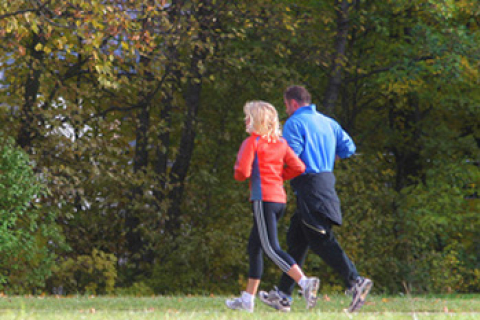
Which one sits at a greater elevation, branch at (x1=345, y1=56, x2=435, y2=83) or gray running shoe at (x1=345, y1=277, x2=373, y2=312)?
branch at (x1=345, y1=56, x2=435, y2=83)

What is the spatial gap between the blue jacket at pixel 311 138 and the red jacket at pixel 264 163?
0.85ft

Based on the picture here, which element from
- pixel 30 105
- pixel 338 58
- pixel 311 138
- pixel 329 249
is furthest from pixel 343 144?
pixel 338 58

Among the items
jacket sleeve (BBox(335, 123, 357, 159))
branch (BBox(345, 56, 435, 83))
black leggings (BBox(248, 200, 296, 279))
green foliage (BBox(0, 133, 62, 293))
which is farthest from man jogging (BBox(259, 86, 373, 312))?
branch (BBox(345, 56, 435, 83))

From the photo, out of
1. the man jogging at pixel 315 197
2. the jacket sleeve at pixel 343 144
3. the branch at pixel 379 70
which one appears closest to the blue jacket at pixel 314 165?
the man jogging at pixel 315 197

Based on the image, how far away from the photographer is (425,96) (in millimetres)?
16547

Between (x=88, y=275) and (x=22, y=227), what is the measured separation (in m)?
2.57

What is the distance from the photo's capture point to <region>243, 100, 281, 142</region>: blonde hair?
678 centimetres

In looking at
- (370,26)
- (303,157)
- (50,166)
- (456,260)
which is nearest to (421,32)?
(370,26)

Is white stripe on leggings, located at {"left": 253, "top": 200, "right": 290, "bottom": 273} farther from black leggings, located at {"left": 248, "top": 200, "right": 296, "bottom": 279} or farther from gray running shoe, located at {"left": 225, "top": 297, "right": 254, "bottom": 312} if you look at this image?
gray running shoe, located at {"left": 225, "top": 297, "right": 254, "bottom": 312}

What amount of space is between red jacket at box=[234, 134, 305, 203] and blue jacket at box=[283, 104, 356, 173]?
0.26 meters

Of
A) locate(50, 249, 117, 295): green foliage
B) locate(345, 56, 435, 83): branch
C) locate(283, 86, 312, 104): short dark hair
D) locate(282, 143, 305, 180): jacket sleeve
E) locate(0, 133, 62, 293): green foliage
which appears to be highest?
locate(345, 56, 435, 83): branch

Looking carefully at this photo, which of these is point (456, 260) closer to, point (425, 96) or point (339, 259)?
point (425, 96)

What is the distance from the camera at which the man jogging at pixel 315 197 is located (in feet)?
23.0

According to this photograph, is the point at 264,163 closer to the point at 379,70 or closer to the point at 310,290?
the point at 310,290
